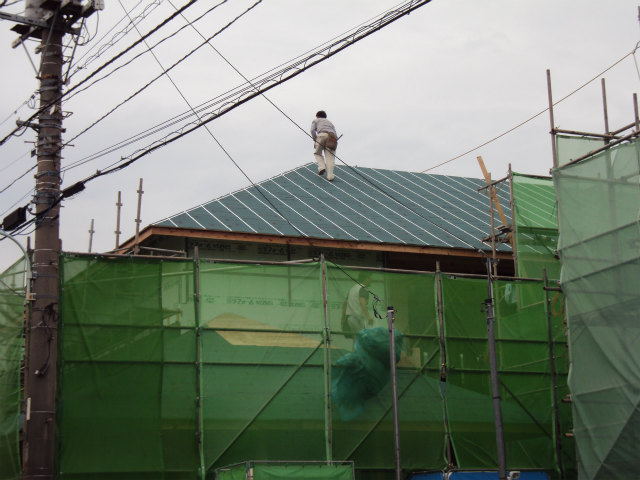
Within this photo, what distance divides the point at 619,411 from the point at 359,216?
8016mm

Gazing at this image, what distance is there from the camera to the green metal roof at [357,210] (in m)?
19.3

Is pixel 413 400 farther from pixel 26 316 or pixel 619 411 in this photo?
pixel 26 316

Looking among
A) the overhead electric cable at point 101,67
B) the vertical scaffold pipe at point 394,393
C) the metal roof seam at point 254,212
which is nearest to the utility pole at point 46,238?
the overhead electric cable at point 101,67

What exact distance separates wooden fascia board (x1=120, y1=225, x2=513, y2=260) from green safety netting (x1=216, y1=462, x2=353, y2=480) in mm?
5372

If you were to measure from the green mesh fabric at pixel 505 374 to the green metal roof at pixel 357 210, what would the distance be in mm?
2933

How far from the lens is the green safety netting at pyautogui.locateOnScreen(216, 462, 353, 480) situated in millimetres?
13430

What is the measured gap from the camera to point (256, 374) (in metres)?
15.4

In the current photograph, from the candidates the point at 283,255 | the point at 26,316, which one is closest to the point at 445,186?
the point at 283,255

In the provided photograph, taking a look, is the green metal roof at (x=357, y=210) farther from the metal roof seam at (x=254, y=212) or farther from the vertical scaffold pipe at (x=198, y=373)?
the vertical scaffold pipe at (x=198, y=373)

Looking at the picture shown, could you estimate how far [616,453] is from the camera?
14.6 meters

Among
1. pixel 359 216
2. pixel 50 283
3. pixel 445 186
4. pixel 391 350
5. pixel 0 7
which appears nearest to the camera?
pixel 50 283

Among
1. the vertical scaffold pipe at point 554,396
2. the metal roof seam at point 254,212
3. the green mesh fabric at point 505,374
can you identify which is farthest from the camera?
the metal roof seam at point 254,212

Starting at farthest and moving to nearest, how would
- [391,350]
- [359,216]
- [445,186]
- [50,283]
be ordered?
[445,186], [359,216], [391,350], [50,283]

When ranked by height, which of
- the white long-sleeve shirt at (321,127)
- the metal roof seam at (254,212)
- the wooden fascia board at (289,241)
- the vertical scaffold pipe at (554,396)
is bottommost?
the vertical scaffold pipe at (554,396)
